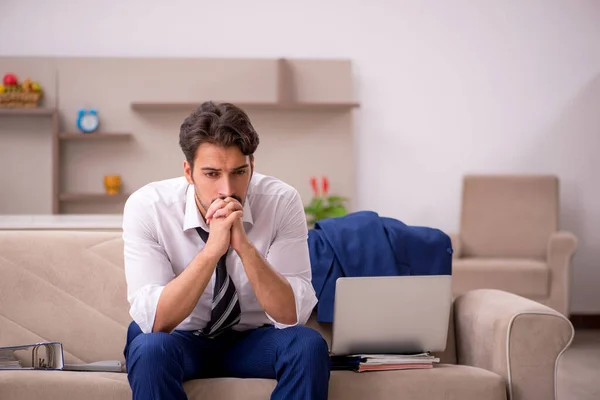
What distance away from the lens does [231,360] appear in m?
2.26

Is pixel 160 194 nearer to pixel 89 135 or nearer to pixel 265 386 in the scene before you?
pixel 265 386

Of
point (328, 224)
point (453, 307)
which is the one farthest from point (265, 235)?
point (453, 307)

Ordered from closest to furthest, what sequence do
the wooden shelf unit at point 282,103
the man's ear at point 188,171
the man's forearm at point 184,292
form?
1. the man's forearm at point 184,292
2. the man's ear at point 188,171
3. the wooden shelf unit at point 282,103

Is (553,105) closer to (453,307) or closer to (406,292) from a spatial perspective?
(453,307)

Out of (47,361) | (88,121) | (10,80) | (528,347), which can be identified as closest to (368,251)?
(528,347)

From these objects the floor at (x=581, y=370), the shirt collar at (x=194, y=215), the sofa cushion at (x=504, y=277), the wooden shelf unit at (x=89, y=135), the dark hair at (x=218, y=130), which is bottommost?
the floor at (x=581, y=370)

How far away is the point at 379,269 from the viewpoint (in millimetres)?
2768

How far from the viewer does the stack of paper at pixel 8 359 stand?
2.35 meters

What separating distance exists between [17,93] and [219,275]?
154 inches

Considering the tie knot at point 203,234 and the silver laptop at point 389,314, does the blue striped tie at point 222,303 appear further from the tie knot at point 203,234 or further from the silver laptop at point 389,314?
the silver laptop at point 389,314

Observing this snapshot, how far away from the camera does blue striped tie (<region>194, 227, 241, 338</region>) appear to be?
7.43ft

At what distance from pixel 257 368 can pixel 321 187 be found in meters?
3.75

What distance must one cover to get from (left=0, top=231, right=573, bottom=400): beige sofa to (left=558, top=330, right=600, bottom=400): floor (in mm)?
1299

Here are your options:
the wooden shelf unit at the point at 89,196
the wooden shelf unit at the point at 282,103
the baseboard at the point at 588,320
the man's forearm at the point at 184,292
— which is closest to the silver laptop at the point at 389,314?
the man's forearm at the point at 184,292
